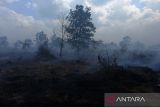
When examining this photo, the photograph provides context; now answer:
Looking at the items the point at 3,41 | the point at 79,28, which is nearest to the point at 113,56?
the point at 79,28

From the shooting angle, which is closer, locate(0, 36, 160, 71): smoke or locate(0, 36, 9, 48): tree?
locate(0, 36, 160, 71): smoke

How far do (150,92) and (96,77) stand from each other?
5867 millimetres

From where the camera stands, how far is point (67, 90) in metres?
19.8

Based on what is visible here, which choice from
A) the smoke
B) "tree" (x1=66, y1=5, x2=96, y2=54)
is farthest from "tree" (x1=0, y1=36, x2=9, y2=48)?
"tree" (x1=66, y1=5, x2=96, y2=54)

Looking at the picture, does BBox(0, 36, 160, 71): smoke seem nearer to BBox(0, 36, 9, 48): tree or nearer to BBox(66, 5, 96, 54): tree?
BBox(66, 5, 96, 54): tree

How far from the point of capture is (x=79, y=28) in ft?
173

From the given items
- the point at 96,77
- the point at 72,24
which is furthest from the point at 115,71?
the point at 72,24

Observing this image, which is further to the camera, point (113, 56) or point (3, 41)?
point (3, 41)

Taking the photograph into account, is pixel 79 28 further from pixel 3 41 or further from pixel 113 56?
pixel 3 41

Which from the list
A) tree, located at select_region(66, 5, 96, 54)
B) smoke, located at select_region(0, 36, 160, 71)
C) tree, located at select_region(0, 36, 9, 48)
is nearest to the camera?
smoke, located at select_region(0, 36, 160, 71)

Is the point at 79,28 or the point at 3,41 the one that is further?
the point at 3,41

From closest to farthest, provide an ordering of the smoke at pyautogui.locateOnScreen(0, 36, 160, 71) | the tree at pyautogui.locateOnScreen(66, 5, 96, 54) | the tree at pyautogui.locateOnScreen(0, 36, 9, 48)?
Answer: the smoke at pyautogui.locateOnScreen(0, 36, 160, 71) < the tree at pyautogui.locateOnScreen(66, 5, 96, 54) < the tree at pyautogui.locateOnScreen(0, 36, 9, 48)

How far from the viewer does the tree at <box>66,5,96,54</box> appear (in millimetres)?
52469

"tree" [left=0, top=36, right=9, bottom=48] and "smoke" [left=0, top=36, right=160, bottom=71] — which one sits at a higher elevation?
"tree" [left=0, top=36, right=9, bottom=48]
